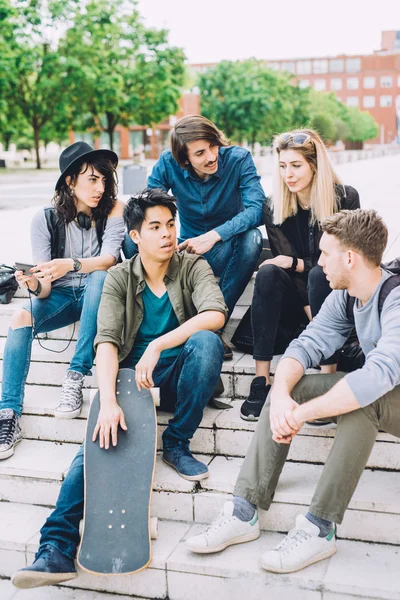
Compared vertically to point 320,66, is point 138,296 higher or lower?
lower

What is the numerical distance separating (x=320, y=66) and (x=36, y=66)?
85112mm

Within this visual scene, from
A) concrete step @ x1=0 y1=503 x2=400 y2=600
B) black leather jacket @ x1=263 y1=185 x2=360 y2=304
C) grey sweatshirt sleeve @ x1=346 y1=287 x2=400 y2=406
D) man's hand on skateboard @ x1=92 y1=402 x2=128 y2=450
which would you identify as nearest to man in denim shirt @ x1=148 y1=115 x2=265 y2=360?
black leather jacket @ x1=263 y1=185 x2=360 y2=304

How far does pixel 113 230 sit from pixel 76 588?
212 centimetres

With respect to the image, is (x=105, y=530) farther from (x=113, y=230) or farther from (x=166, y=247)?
(x=113, y=230)

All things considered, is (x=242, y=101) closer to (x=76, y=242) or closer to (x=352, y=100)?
(x=76, y=242)

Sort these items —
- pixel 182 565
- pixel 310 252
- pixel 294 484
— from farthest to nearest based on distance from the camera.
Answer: pixel 310 252, pixel 294 484, pixel 182 565

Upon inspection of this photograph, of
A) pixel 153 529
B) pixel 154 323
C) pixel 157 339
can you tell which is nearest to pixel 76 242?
pixel 154 323

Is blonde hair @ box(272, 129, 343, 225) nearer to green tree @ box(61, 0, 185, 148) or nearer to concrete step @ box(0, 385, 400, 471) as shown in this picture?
concrete step @ box(0, 385, 400, 471)

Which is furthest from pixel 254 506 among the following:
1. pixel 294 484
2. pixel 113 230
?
pixel 113 230

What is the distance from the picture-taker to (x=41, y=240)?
4207 mm

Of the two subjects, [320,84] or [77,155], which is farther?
[320,84]

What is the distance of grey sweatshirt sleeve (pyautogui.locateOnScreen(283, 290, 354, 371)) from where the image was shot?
3.25 m

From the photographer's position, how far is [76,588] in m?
3.21

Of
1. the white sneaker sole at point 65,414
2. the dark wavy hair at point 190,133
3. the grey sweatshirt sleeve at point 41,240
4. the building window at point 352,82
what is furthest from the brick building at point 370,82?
the white sneaker sole at point 65,414
